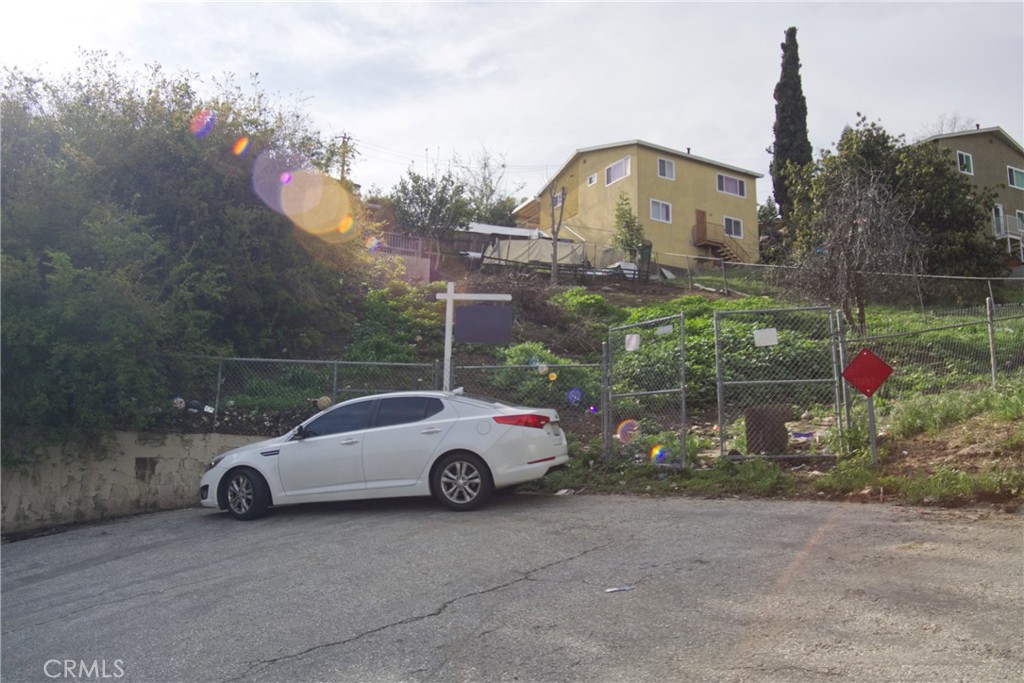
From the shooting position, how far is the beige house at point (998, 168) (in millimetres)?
37531

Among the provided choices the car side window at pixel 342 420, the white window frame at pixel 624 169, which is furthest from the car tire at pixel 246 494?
the white window frame at pixel 624 169

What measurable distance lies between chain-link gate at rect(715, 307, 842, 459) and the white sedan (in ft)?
8.94

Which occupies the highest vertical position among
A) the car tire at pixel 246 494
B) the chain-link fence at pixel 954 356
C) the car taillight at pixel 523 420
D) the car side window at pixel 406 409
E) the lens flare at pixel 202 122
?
the lens flare at pixel 202 122

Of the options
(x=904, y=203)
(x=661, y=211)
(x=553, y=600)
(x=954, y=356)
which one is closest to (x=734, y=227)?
(x=661, y=211)

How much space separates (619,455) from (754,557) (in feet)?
16.0

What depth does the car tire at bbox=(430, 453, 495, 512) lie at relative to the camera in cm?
923

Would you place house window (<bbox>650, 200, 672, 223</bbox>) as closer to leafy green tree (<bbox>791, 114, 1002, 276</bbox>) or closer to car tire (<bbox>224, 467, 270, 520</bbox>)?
leafy green tree (<bbox>791, 114, 1002, 276</bbox>)

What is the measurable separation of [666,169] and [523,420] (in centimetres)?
3241

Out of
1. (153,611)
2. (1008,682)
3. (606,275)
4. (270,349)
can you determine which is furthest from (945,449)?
(606,275)

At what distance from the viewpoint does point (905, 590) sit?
561 cm

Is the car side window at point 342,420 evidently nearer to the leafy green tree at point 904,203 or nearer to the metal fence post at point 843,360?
the metal fence post at point 843,360

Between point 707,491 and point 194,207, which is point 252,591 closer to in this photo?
point 707,491

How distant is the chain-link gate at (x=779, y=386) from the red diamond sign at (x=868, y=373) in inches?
18.4

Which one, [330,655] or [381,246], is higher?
[381,246]
